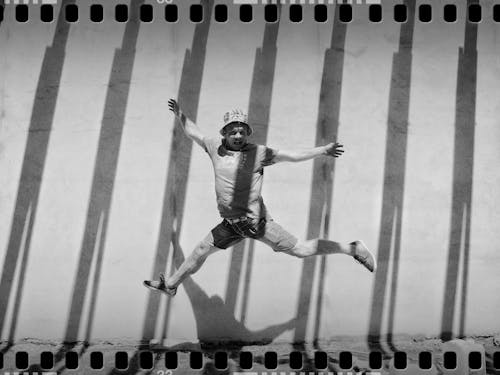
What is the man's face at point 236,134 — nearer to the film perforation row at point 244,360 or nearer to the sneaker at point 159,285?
the sneaker at point 159,285

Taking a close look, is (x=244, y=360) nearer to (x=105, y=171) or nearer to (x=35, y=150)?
(x=105, y=171)

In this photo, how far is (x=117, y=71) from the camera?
16.2ft

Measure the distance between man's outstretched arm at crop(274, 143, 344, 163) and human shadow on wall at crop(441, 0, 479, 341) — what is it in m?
1.72

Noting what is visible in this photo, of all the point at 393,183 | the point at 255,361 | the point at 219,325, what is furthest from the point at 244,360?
the point at 393,183

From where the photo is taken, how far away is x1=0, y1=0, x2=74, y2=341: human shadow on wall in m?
4.93

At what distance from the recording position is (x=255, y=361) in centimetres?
455

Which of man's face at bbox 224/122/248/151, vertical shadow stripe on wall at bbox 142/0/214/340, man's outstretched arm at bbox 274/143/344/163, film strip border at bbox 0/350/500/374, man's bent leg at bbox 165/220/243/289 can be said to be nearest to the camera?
man's outstretched arm at bbox 274/143/344/163

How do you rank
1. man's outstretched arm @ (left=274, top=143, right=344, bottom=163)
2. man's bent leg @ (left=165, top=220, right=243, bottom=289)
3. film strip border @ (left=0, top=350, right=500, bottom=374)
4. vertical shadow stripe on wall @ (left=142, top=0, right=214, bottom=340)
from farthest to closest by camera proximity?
vertical shadow stripe on wall @ (left=142, top=0, right=214, bottom=340), film strip border @ (left=0, top=350, right=500, bottom=374), man's bent leg @ (left=165, top=220, right=243, bottom=289), man's outstretched arm @ (left=274, top=143, right=344, bottom=163)

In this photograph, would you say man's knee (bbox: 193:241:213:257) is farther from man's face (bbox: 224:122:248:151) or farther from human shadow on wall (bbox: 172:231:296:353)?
human shadow on wall (bbox: 172:231:296:353)

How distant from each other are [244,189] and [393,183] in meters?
1.67

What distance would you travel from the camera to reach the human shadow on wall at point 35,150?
4934mm

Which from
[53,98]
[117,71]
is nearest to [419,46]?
[117,71]

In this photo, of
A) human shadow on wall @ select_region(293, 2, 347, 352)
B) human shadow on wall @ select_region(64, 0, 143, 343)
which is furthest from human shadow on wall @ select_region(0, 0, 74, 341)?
human shadow on wall @ select_region(293, 2, 347, 352)

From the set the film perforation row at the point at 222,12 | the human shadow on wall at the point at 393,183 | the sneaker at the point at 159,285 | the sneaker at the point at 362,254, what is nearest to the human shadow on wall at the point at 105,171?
the film perforation row at the point at 222,12
